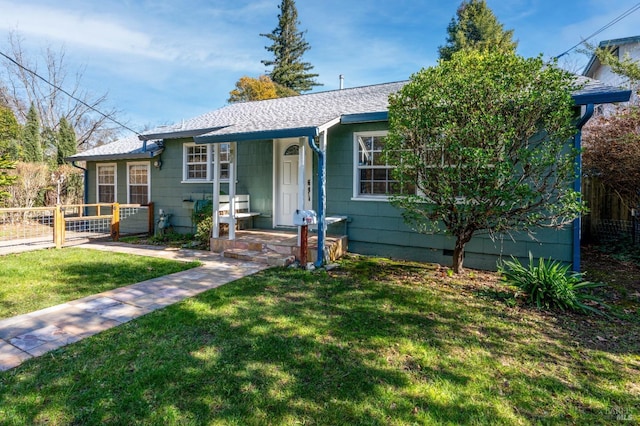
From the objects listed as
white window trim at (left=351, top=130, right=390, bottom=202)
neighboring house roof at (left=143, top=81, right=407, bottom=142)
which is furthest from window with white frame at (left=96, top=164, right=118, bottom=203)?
white window trim at (left=351, top=130, right=390, bottom=202)

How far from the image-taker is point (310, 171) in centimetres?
778

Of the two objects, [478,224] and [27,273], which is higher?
[478,224]

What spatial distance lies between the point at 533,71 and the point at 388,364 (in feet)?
14.0

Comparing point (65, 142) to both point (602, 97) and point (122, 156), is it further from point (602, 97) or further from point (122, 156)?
point (602, 97)

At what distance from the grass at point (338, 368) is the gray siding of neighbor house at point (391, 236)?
75.8 inches

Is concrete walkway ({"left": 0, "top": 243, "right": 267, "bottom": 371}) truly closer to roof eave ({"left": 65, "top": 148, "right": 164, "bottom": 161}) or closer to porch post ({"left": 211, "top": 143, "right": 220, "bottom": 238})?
porch post ({"left": 211, "top": 143, "right": 220, "bottom": 238})

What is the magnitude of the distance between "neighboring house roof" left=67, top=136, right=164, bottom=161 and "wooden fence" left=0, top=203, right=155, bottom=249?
5.01ft

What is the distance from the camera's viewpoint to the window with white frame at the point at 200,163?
943 cm

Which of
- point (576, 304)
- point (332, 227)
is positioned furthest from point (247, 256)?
point (576, 304)

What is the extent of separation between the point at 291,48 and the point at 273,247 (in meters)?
28.3

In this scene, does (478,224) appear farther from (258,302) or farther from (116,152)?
(116,152)

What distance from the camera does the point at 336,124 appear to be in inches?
279

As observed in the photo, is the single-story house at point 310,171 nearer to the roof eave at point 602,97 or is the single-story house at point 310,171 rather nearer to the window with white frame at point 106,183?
the roof eave at point 602,97

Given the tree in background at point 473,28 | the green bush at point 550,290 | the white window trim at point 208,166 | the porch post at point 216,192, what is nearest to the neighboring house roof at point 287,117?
the porch post at point 216,192
